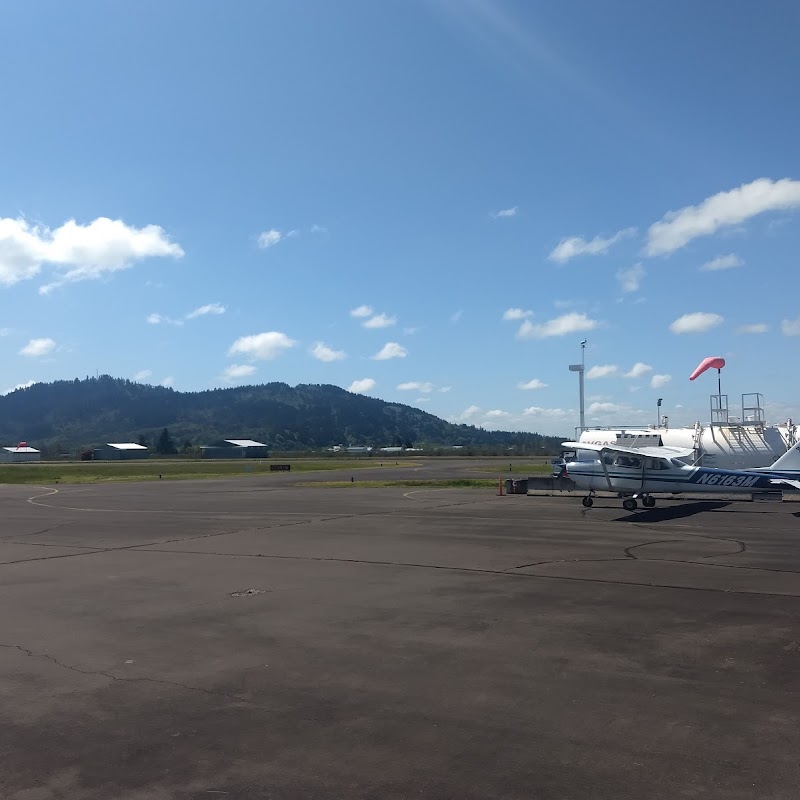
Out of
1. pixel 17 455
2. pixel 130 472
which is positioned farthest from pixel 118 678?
pixel 17 455

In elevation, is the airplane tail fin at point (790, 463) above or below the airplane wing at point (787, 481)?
above

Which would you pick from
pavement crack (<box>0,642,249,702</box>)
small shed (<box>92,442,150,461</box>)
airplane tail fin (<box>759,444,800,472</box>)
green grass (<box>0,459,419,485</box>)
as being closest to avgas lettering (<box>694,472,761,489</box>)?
airplane tail fin (<box>759,444,800,472</box>)

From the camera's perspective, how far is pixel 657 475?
28.4m

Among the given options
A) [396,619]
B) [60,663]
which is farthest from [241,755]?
[396,619]

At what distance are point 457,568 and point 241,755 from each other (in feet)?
31.6

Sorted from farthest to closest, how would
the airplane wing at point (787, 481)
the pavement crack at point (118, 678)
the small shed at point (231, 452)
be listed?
the small shed at point (231, 452) → the airplane wing at point (787, 481) → the pavement crack at point (118, 678)

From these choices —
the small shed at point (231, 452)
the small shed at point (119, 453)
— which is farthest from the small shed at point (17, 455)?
the small shed at point (231, 452)

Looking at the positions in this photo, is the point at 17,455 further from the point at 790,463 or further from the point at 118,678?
the point at 118,678

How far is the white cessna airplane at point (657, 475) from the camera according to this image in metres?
27.0

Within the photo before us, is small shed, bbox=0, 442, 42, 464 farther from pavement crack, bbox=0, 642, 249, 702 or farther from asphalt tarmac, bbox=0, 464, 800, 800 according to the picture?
pavement crack, bbox=0, 642, 249, 702

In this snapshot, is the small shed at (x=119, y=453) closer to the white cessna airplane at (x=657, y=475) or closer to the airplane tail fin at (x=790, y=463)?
the white cessna airplane at (x=657, y=475)

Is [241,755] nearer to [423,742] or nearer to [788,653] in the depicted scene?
[423,742]

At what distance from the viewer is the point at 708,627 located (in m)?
9.94

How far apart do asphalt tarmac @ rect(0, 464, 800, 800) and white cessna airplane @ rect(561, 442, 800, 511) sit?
9483 millimetres
